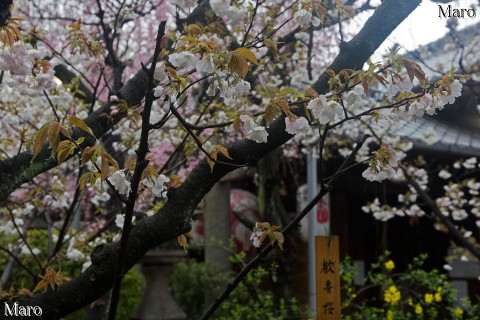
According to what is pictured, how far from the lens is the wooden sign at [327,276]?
2555mm

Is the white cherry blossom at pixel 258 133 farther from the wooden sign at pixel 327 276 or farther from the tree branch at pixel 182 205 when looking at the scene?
the wooden sign at pixel 327 276

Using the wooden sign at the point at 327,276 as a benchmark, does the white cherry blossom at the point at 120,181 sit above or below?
above

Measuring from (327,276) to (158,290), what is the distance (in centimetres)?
492

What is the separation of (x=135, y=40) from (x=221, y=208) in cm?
326

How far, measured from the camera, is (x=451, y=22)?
614cm

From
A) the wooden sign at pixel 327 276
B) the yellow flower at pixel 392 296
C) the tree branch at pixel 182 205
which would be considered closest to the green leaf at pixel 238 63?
the tree branch at pixel 182 205

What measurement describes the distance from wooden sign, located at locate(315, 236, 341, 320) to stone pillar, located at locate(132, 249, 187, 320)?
4612 mm

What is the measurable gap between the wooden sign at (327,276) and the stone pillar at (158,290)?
4.61m

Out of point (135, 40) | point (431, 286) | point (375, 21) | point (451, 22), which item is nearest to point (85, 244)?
point (375, 21)

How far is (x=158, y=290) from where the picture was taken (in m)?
7.12

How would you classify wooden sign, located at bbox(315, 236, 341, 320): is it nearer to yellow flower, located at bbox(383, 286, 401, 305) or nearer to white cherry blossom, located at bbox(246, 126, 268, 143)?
white cherry blossom, located at bbox(246, 126, 268, 143)

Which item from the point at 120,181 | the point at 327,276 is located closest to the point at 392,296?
the point at 327,276

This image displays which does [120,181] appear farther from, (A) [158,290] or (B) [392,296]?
(A) [158,290]

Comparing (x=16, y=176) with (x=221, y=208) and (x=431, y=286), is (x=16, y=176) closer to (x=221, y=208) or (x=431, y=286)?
(x=431, y=286)
